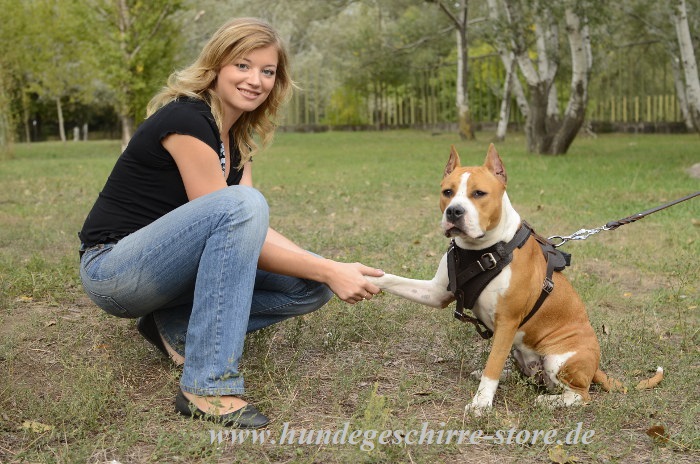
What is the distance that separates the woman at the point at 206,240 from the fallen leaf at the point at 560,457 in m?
1.12

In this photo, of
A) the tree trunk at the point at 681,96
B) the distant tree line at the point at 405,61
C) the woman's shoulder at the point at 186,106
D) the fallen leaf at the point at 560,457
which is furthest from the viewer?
the tree trunk at the point at 681,96

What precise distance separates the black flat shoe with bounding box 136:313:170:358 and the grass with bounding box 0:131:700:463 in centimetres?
11

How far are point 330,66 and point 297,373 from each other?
37187 mm

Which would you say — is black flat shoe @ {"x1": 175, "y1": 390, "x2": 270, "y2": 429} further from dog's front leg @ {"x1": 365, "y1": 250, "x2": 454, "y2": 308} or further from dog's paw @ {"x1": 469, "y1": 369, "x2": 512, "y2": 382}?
dog's paw @ {"x1": 469, "y1": 369, "x2": 512, "y2": 382}

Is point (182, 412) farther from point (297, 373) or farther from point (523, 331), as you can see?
point (523, 331)

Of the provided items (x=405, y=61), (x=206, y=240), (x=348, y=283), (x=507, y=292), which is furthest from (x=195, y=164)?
(x=405, y=61)

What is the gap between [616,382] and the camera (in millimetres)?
3996

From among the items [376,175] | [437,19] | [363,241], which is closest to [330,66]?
[437,19]

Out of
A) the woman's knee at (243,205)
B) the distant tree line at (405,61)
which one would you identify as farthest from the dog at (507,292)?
the distant tree line at (405,61)

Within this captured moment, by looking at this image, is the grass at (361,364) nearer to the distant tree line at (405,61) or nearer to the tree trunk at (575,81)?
the tree trunk at (575,81)

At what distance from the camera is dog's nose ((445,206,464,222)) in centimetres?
367

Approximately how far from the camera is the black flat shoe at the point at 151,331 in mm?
4156

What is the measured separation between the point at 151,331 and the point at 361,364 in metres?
1.10

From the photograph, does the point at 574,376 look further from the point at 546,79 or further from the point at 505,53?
the point at 505,53
